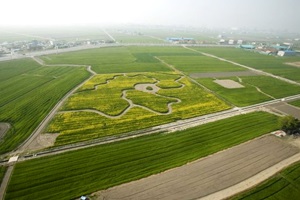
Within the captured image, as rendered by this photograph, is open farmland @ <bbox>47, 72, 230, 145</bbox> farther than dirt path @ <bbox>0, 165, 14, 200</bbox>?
Yes

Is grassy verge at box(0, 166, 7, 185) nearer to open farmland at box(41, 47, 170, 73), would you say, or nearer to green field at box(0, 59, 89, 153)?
green field at box(0, 59, 89, 153)

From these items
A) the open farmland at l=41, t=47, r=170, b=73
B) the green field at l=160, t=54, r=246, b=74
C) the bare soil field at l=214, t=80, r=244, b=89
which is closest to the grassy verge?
the open farmland at l=41, t=47, r=170, b=73

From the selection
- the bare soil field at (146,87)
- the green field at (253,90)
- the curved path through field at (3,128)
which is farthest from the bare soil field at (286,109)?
the curved path through field at (3,128)

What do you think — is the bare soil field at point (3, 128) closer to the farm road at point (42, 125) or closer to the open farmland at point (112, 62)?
the farm road at point (42, 125)

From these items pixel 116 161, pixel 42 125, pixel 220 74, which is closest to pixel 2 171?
pixel 42 125

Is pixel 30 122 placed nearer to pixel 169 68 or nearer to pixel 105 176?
pixel 105 176

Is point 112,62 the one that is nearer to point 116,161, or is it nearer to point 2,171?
point 116,161
